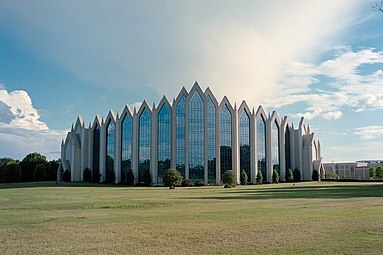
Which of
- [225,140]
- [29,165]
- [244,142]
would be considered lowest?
[29,165]

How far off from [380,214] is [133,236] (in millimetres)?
12368

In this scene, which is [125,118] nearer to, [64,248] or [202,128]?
[202,128]

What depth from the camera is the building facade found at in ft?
286

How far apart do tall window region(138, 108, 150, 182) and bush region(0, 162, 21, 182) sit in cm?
3972

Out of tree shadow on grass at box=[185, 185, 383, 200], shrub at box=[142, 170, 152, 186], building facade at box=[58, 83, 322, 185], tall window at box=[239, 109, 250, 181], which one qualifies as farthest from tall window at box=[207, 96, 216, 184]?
tree shadow on grass at box=[185, 185, 383, 200]

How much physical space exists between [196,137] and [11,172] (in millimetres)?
55018

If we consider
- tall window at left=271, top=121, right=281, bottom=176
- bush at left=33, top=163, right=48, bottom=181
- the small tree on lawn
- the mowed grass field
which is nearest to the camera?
the mowed grass field

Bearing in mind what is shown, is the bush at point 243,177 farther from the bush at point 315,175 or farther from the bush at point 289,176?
the bush at point 315,175

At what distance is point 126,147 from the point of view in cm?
9462

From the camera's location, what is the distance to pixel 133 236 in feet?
49.7

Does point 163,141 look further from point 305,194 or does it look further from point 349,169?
point 349,169

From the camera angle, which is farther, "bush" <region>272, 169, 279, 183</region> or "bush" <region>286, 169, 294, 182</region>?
"bush" <region>286, 169, 294, 182</region>

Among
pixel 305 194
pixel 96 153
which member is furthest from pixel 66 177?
pixel 305 194

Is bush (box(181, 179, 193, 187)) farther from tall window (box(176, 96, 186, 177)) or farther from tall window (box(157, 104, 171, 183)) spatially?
tall window (box(157, 104, 171, 183))
